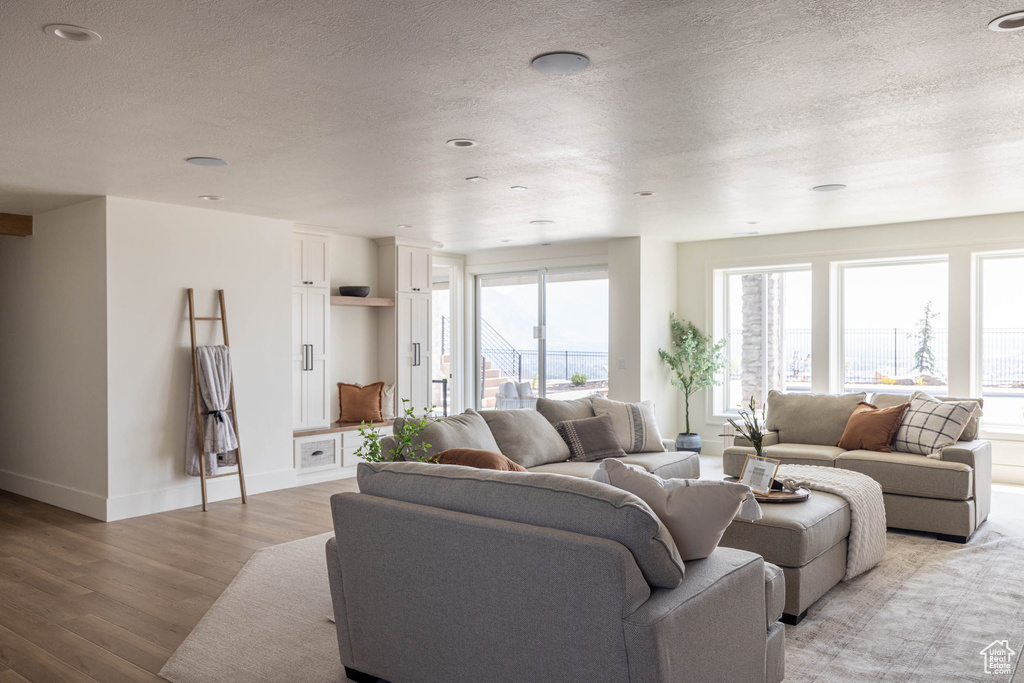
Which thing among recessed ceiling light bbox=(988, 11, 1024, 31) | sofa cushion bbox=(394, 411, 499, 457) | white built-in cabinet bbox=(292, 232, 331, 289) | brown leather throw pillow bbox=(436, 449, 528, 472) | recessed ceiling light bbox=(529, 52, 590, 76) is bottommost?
sofa cushion bbox=(394, 411, 499, 457)

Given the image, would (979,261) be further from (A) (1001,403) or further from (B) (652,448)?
(B) (652,448)

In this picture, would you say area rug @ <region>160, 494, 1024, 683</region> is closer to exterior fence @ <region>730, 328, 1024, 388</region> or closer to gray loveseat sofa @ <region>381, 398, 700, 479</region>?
gray loveseat sofa @ <region>381, 398, 700, 479</region>

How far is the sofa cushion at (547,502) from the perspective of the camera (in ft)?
6.93

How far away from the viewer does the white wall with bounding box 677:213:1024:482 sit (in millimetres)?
6706

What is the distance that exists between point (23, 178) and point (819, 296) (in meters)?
6.86

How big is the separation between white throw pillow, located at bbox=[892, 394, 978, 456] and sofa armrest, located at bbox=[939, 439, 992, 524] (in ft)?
0.32

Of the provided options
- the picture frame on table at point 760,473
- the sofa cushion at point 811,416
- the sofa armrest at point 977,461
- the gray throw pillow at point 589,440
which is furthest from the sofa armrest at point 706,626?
the sofa cushion at point 811,416

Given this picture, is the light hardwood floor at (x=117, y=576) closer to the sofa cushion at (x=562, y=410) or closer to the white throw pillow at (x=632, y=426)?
the sofa cushion at (x=562, y=410)

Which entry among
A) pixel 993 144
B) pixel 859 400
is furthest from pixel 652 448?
pixel 993 144

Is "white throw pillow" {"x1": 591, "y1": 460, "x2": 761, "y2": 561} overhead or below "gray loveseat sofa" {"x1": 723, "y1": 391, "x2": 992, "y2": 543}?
overhead

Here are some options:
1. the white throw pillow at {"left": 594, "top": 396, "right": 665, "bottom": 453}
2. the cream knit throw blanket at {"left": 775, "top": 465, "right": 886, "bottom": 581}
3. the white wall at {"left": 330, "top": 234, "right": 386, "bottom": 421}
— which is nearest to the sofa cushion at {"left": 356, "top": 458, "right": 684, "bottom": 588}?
the cream knit throw blanket at {"left": 775, "top": 465, "right": 886, "bottom": 581}

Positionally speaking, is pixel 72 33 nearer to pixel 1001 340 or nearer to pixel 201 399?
pixel 201 399

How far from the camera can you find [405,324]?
8078mm

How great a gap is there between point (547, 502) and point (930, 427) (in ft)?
13.7
